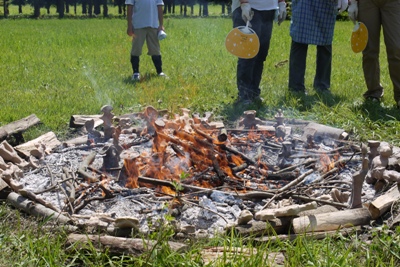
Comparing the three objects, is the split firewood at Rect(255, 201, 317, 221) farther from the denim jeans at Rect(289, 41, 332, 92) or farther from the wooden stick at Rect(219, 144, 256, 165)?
the denim jeans at Rect(289, 41, 332, 92)

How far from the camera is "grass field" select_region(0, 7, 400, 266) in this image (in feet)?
8.89

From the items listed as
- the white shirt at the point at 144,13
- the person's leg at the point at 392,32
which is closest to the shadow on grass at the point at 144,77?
the white shirt at the point at 144,13

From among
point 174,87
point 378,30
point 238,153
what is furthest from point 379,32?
point 238,153

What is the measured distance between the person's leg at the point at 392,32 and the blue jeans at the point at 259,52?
1.23 m

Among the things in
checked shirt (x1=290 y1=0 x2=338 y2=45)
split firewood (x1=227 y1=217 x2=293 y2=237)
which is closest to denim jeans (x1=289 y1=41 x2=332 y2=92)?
Result: checked shirt (x1=290 y1=0 x2=338 y2=45)

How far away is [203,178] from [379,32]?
135 inches

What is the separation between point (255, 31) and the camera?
6.13m

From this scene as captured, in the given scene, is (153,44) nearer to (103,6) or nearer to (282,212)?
(282,212)

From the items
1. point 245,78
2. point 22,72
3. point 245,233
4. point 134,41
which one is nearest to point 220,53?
point 134,41

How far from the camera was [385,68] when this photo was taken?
29.2 feet

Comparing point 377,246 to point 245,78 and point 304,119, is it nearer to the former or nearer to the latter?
point 304,119

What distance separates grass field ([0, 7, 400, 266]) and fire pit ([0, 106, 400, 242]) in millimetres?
201

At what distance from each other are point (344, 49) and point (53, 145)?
876 centimetres

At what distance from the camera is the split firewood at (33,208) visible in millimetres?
3142
